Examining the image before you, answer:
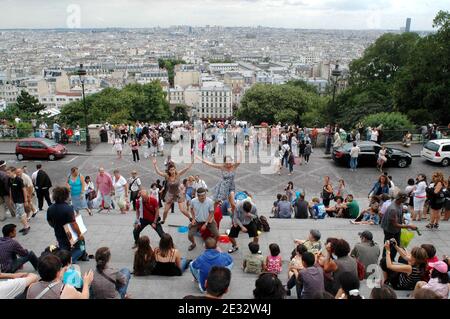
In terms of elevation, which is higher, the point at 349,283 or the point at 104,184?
the point at 349,283

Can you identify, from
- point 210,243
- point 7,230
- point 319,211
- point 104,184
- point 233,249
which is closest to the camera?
point 210,243

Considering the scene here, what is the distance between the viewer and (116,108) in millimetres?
82750

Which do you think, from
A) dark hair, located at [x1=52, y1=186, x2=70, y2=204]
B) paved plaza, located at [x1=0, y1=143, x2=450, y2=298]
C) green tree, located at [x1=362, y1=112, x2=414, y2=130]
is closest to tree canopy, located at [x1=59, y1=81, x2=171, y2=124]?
green tree, located at [x1=362, y1=112, x2=414, y2=130]

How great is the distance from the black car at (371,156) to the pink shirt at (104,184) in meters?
11.5

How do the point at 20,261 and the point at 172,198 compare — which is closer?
the point at 20,261

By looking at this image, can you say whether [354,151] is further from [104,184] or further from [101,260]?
[101,260]

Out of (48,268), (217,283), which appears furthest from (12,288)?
(217,283)

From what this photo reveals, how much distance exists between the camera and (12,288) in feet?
21.8

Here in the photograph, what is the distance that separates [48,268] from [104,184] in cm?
753

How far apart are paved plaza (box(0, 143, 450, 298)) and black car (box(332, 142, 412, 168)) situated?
397 millimetres

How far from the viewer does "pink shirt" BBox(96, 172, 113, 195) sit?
13.5 meters

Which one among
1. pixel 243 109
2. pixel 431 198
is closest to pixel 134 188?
pixel 431 198

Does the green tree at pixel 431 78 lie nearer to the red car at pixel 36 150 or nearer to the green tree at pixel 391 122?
the green tree at pixel 391 122

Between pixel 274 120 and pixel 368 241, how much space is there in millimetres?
67849
